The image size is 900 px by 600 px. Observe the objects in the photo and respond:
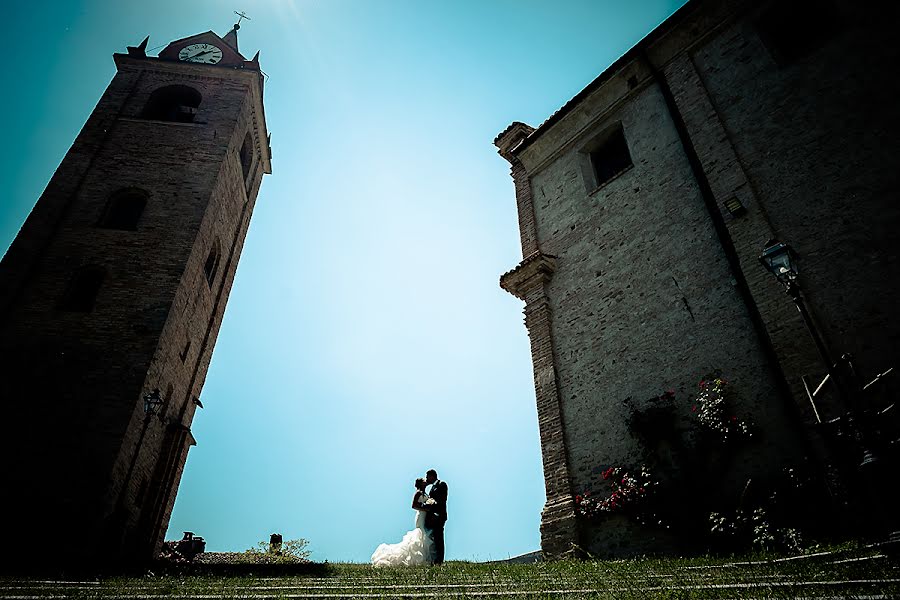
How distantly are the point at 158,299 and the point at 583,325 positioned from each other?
11.2 meters

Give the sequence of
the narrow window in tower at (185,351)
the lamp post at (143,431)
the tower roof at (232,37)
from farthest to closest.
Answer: the tower roof at (232,37) < the narrow window in tower at (185,351) < the lamp post at (143,431)

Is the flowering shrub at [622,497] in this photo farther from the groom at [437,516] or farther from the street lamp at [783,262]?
the street lamp at [783,262]

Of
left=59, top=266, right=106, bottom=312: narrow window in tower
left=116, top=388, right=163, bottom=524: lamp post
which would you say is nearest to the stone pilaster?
left=116, top=388, right=163, bottom=524: lamp post

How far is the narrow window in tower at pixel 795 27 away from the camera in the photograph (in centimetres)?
980

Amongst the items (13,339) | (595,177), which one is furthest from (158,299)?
(595,177)

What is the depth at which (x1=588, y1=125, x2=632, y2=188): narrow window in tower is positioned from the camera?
41.3ft

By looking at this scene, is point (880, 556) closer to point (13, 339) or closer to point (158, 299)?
point (158, 299)

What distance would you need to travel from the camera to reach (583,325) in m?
11.0

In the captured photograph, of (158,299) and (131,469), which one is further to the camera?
(158,299)

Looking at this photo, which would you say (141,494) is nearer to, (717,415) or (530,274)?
(530,274)

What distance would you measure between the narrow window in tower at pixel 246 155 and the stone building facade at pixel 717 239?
45.9ft

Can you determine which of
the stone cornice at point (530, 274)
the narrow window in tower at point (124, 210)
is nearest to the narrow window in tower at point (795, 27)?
the stone cornice at point (530, 274)

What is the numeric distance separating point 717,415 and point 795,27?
8.32 m

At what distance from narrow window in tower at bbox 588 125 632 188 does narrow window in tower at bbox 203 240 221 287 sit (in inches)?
509
